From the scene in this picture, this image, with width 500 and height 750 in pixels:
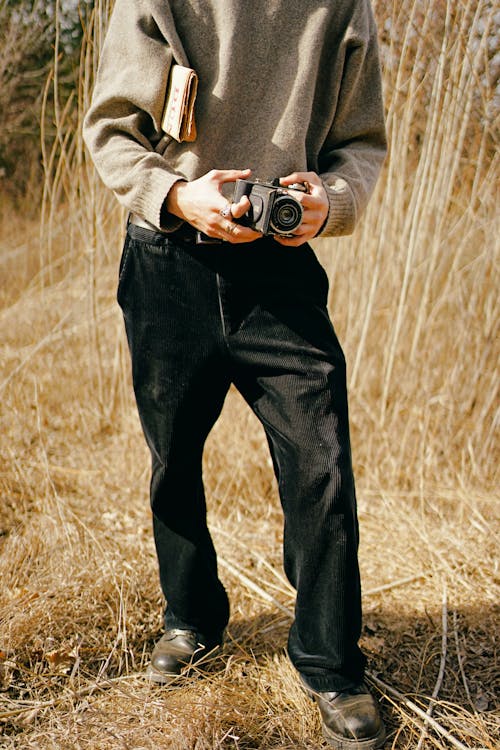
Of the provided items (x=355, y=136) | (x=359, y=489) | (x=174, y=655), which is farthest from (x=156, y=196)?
(x=359, y=489)

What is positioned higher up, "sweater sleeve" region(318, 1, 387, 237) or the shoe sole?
"sweater sleeve" region(318, 1, 387, 237)

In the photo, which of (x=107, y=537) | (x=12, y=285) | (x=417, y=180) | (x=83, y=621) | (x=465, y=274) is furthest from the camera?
(x=12, y=285)

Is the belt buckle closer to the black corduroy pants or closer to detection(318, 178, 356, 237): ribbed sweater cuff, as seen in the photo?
the black corduroy pants

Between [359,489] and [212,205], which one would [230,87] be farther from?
[359,489]

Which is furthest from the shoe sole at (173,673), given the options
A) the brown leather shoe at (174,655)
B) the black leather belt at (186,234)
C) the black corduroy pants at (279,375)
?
the black leather belt at (186,234)

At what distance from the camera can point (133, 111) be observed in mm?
1383

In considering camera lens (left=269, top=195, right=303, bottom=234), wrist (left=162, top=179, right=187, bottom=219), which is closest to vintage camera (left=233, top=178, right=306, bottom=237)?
camera lens (left=269, top=195, right=303, bottom=234)

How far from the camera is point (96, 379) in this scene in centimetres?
341

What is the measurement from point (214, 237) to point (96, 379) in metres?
2.22

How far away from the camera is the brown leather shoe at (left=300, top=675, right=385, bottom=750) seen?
57.2 inches

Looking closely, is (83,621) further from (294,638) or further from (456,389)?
(456,389)

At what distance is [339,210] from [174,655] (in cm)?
105

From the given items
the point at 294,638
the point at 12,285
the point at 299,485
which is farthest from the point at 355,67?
the point at 12,285

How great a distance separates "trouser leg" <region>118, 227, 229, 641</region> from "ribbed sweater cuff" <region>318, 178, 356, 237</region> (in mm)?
239
